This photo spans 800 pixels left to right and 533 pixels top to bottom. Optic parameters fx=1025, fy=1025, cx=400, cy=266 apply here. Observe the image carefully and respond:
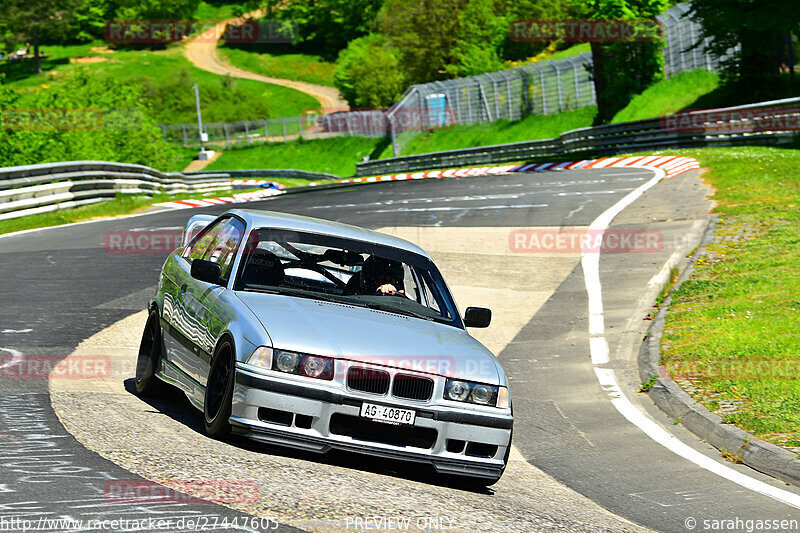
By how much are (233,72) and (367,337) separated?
138 meters

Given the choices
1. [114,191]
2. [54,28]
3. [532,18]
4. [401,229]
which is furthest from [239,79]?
[401,229]

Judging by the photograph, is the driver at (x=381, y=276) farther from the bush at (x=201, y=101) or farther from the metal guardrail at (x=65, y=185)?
the bush at (x=201, y=101)

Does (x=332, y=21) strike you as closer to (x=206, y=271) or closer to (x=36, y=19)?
(x=36, y=19)

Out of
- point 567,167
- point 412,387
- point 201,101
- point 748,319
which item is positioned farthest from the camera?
point 201,101

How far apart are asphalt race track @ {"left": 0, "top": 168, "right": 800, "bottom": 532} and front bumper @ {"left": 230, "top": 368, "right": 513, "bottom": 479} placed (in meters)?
0.18

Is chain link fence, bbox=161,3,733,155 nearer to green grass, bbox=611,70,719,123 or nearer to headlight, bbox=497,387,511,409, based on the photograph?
green grass, bbox=611,70,719,123

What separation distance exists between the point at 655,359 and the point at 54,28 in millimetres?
145554

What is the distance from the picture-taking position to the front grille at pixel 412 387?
636cm

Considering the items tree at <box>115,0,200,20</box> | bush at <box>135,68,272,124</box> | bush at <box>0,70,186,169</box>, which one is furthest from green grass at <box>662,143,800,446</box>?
tree at <box>115,0,200,20</box>

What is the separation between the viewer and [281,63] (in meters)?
145

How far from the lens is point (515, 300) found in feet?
47.3

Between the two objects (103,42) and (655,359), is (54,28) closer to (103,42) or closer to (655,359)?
(103,42)

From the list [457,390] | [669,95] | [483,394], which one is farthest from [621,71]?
[457,390]

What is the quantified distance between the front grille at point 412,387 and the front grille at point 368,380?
0.07 meters
